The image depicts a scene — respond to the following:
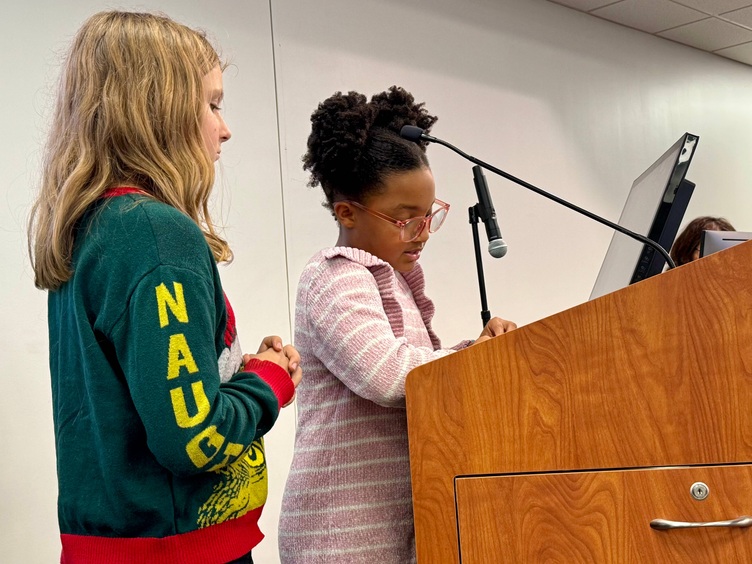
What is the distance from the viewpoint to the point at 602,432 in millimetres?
966

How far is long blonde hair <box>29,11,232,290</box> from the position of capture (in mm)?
1063

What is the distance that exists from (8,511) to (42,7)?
4.84 feet

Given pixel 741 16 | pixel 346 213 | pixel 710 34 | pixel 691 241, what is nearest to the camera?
pixel 346 213

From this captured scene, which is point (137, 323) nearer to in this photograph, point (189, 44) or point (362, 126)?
point (189, 44)

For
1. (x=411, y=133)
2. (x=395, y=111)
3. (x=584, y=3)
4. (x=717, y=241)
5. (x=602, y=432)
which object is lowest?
(x=602, y=432)

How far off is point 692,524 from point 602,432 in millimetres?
133

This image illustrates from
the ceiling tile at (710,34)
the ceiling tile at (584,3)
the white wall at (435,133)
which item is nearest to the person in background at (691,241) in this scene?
the white wall at (435,133)

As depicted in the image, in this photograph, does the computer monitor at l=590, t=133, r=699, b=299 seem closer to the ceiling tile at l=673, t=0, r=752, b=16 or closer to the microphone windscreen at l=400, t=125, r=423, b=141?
the microphone windscreen at l=400, t=125, r=423, b=141

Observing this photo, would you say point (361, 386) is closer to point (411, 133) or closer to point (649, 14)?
point (411, 133)

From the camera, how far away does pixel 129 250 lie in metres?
0.99

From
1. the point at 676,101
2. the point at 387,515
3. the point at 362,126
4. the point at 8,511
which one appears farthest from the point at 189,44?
the point at 676,101

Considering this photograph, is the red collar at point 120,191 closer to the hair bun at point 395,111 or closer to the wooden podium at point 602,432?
the wooden podium at point 602,432

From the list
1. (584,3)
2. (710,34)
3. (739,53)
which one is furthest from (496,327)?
(739,53)

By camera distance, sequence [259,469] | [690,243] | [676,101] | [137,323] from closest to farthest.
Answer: [137,323], [259,469], [690,243], [676,101]
